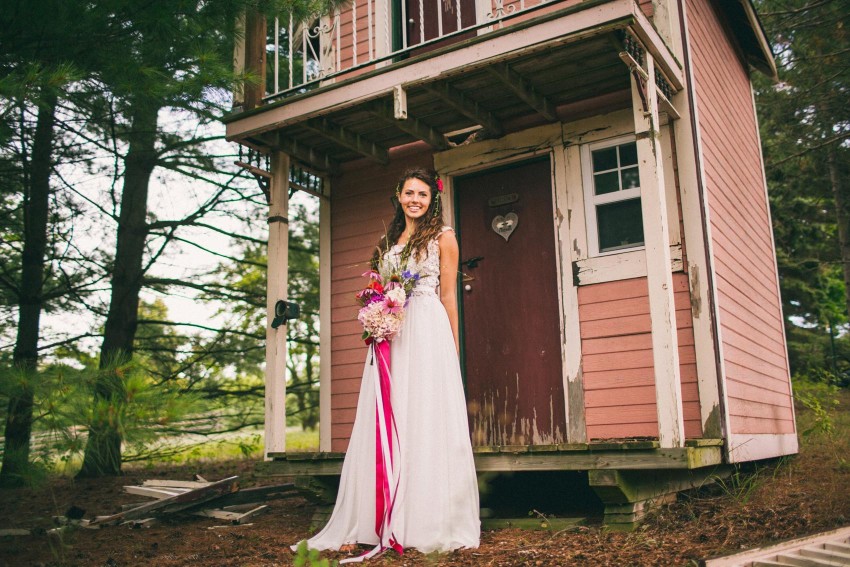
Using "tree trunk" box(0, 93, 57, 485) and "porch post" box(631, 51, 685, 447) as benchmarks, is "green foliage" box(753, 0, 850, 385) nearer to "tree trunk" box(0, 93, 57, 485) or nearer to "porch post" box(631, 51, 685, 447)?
"porch post" box(631, 51, 685, 447)

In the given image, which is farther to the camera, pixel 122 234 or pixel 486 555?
pixel 122 234

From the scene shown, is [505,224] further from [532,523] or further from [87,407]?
[87,407]

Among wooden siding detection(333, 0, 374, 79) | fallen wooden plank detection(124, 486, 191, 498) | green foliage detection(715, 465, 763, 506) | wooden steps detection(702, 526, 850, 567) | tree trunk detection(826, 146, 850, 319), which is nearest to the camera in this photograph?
wooden steps detection(702, 526, 850, 567)

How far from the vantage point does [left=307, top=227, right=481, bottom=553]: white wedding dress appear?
402 centimetres

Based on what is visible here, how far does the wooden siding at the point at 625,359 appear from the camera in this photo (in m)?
5.09

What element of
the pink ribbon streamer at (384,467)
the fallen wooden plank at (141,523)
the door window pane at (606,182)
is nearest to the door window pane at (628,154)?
the door window pane at (606,182)

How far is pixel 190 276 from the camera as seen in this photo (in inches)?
361

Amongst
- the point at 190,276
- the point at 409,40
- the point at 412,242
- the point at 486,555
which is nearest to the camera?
the point at 486,555

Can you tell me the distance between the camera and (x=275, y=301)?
19.1 feet

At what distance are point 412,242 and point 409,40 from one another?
3.07m

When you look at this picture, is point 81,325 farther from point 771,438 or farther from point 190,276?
point 771,438

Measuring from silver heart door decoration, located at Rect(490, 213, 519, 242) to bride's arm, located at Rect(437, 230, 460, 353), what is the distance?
1.56 meters

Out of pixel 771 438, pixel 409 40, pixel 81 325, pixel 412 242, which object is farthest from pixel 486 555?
pixel 81 325

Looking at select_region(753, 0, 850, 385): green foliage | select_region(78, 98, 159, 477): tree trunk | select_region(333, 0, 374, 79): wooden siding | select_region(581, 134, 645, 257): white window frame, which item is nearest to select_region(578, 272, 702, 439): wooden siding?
select_region(581, 134, 645, 257): white window frame
